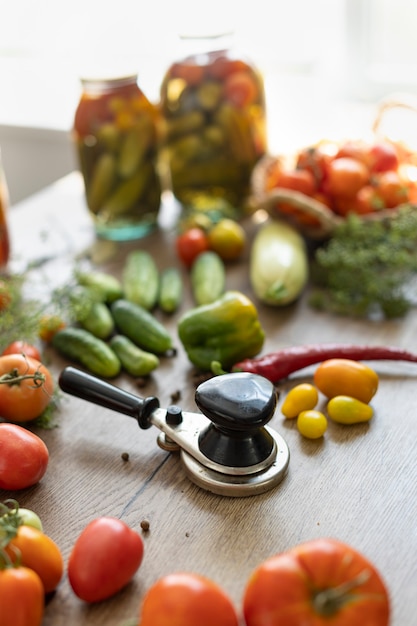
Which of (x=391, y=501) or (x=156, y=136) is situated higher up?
(x=156, y=136)

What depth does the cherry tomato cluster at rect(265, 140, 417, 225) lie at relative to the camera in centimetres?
167

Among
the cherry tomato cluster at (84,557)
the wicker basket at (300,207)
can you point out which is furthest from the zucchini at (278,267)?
the cherry tomato cluster at (84,557)

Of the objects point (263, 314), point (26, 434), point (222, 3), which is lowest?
point (263, 314)

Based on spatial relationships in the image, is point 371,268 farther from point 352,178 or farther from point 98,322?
point 98,322

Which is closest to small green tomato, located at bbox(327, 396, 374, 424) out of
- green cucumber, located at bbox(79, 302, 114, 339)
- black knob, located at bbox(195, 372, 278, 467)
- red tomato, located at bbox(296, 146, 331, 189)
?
black knob, located at bbox(195, 372, 278, 467)

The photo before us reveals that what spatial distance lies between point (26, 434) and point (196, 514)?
0.27m

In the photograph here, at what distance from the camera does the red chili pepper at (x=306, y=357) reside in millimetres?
1293

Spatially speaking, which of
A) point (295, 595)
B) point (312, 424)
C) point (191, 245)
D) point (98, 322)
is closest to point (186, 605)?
point (295, 595)

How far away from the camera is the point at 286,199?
1699 mm

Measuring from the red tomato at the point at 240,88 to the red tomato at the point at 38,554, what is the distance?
1.26m

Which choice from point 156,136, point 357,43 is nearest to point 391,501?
point 156,136

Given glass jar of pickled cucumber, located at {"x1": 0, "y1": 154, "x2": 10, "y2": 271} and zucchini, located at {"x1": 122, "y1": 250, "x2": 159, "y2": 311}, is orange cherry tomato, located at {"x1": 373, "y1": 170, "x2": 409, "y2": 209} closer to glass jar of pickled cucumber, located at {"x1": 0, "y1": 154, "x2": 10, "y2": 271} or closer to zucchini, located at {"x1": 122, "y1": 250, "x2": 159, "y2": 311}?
→ zucchini, located at {"x1": 122, "y1": 250, "x2": 159, "y2": 311}

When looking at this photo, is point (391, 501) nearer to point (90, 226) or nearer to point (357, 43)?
point (90, 226)

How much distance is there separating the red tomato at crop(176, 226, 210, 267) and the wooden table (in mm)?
399
